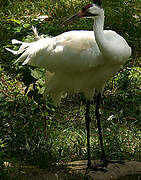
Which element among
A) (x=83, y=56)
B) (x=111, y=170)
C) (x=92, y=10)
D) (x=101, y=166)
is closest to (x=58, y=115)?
(x=101, y=166)

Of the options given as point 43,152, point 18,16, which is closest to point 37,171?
point 43,152

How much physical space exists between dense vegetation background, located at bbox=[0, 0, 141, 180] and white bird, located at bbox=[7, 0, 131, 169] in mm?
272

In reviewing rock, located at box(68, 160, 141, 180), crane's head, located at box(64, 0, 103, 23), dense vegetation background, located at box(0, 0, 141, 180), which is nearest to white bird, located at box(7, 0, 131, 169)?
crane's head, located at box(64, 0, 103, 23)

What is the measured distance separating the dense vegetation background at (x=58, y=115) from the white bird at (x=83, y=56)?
0.27 m

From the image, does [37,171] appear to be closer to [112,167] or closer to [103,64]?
[112,167]

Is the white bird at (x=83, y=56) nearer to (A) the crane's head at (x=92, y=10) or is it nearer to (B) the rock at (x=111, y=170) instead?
(A) the crane's head at (x=92, y=10)

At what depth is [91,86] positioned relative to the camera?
4.88 m

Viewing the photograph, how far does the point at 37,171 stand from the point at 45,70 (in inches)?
51.3

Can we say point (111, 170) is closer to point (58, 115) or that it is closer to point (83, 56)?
point (83, 56)

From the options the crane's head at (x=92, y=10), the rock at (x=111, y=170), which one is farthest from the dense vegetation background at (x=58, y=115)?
the crane's head at (x=92, y=10)

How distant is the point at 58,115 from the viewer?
6156 millimetres

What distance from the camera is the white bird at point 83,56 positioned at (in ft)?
14.6

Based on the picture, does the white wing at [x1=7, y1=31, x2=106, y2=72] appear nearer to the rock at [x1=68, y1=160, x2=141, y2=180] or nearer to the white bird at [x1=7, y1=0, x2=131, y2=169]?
the white bird at [x1=7, y1=0, x2=131, y2=169]

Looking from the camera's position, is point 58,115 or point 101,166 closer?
point 101,166
